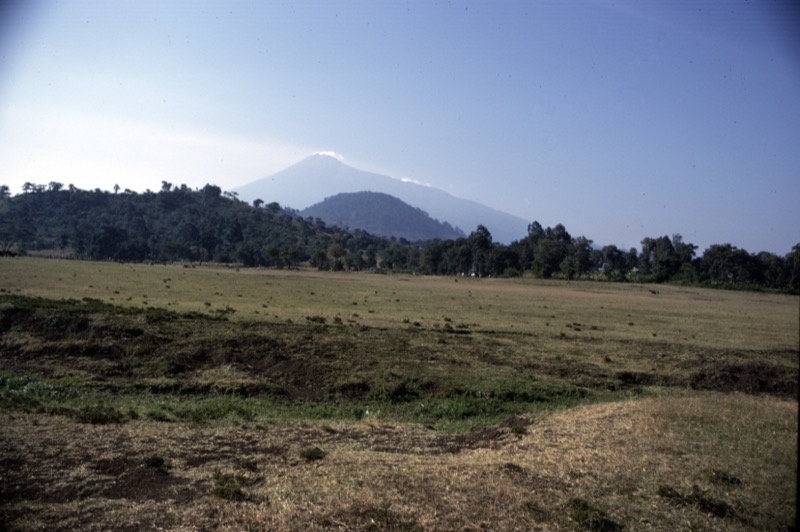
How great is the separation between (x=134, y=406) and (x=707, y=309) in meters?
49.9

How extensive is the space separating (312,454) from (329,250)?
12430 centimetres

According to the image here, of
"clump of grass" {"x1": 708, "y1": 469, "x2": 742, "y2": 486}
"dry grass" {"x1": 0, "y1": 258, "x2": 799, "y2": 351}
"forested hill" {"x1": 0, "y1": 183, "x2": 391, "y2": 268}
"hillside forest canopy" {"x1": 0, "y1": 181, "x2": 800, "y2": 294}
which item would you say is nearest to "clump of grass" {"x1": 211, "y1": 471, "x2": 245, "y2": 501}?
"clump of grass" {"x1": 708, "y1": 469, "x2": 742, "y2": 486}

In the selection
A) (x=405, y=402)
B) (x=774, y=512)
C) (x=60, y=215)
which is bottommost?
(x=405, y=402)

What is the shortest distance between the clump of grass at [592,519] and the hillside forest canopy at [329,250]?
71372 mm

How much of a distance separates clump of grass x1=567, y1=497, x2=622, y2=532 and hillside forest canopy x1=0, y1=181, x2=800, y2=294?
7137cm

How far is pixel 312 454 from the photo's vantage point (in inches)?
372

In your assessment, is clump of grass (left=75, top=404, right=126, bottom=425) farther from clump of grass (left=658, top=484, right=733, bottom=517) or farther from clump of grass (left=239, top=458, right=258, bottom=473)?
clump of grass (left=658, top=484, right=733, bottom=517)

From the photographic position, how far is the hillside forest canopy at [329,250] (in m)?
93.4

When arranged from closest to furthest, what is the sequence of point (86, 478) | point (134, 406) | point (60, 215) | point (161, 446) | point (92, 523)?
1. point (92, 523)
2. point (86, 478)
3. point (161, 446)
4. point (134, 406)
5. point (60, 215)

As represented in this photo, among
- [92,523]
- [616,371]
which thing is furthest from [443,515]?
[616,371]

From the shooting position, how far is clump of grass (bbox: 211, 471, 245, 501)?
7516 mm

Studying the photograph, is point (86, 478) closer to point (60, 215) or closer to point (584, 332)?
point (584, 332)

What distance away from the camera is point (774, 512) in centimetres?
725

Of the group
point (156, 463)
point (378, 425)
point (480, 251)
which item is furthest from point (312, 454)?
point (480, 251)
